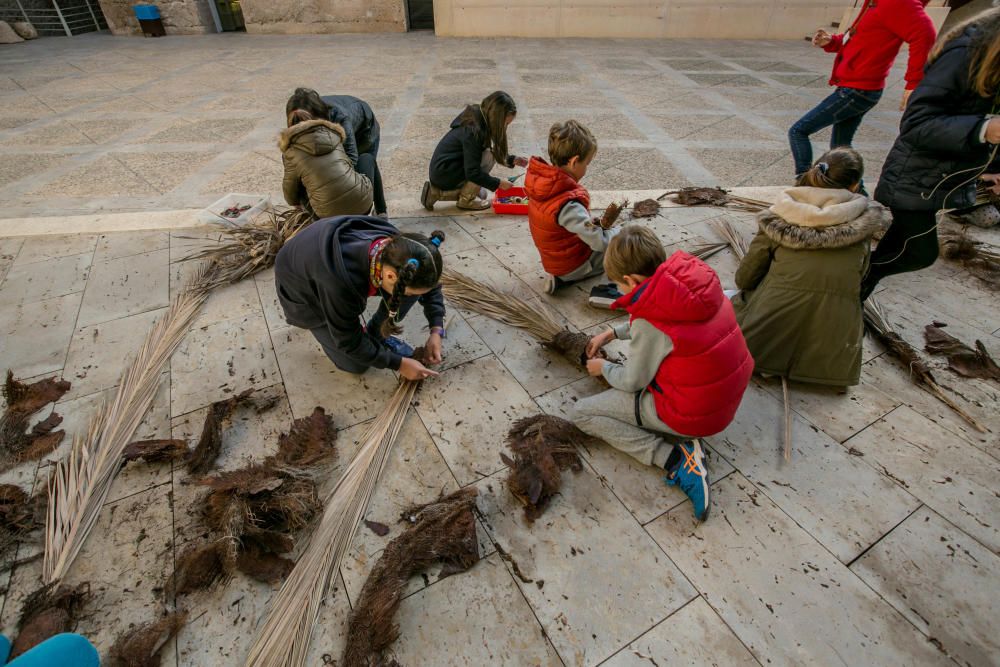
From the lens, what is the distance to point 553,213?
2.87 metres

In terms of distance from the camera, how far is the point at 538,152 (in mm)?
5391

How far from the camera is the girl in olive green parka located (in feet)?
7.01

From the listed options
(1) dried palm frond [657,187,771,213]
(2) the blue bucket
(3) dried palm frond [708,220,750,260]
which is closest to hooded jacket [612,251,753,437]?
(3) dried palm frond [708,220,750,260]

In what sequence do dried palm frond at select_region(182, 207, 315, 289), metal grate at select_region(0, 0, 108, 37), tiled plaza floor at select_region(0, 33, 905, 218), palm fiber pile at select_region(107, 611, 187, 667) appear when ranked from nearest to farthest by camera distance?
1. palm fiber pile at select_region(107, 611, 187, 667)
2. dried palm frond at select_region(182, 207, 315, 289)
3. tiled plaza floor at select_region(0, 33, 905, 218)
4. metal grate at select_region(0, 0, 108, 37)

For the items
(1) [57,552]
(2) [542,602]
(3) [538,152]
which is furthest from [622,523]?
(3) [538,152]

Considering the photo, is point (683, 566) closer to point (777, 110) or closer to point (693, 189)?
point (693, 189)

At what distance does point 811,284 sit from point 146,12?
52.1 feet

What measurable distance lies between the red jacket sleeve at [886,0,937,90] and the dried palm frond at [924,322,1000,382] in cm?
192

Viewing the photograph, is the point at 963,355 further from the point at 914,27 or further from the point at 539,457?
the point at 539,457

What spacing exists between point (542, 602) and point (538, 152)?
15.9 ft

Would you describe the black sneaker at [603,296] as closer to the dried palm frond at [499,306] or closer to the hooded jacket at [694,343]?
the dried palm frond at [499,306]

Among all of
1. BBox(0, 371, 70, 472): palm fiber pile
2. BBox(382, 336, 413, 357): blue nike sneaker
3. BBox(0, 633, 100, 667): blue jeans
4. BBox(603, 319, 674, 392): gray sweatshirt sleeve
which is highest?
BBox(603, 319, 674, 392): gray sweatshirt sleeve

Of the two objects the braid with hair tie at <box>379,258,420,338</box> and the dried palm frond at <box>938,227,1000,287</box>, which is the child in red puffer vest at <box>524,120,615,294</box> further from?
the dried palm frond at <box>938,227,1000,287</box>

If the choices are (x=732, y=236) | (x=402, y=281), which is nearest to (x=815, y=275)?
(x=732, y=236)
